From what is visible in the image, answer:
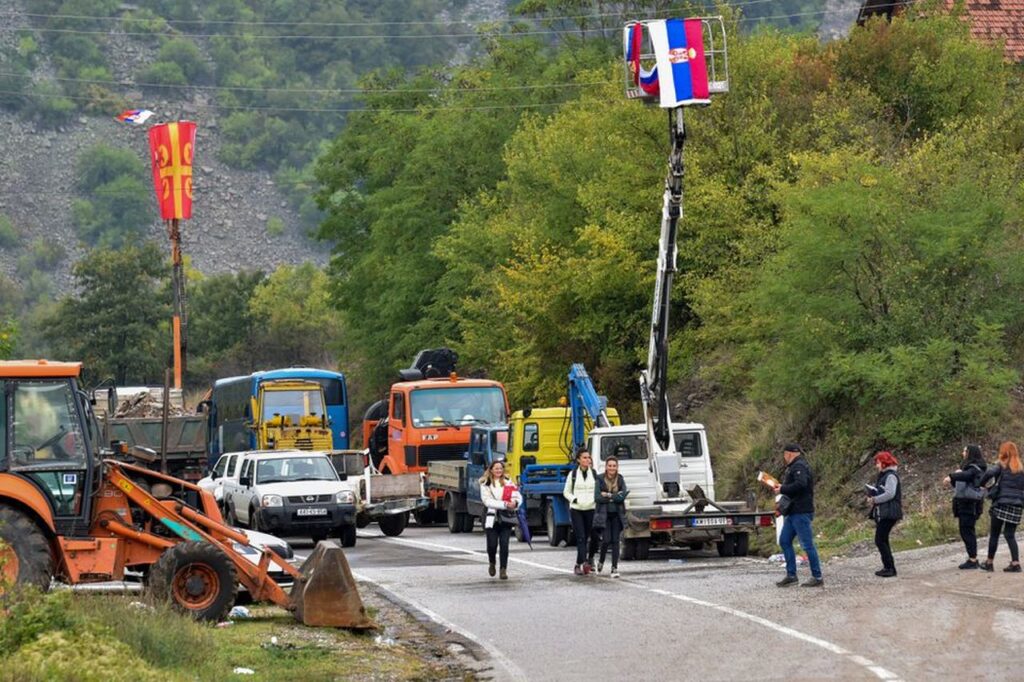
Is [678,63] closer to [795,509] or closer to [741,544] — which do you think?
[741,544]

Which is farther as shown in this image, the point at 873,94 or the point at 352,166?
the point at 352,166

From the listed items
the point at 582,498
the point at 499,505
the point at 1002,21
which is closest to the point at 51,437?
the point at 499,505

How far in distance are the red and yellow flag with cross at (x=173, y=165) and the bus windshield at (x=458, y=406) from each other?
3357cm

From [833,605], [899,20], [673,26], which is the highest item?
[899,20]

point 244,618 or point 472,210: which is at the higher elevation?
point 472,210

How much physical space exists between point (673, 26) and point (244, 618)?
15.0m

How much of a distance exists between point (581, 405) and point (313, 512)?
19.1ft

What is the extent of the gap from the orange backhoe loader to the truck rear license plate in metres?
13.1

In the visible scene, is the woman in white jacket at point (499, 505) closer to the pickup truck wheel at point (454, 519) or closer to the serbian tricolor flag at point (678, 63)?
the serbian tricolor flag at point (678, 63)

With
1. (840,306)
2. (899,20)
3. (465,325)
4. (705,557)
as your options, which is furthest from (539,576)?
(465,325)

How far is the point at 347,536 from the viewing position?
33.8 meters

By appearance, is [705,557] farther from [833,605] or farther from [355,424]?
[355,424]

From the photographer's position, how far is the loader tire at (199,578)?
18516mm

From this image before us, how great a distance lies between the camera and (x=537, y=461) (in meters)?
36.3
